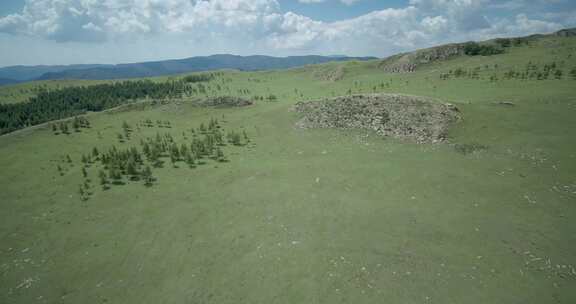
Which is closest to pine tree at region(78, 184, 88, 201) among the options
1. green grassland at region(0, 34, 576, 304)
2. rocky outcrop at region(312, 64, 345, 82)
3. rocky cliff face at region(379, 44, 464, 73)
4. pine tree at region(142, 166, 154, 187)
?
green grassland at region(0, 34, 576, 304)

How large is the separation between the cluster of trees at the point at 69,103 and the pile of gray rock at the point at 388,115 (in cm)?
5190

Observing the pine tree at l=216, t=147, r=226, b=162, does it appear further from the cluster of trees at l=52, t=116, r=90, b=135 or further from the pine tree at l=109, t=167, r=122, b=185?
the cluster of trees at l=52, t=116, r=90, b=135

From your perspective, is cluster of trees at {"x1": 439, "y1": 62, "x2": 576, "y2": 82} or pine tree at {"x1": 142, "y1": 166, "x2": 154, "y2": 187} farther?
cluster of trees at {"x1": 439, "y1": 62, "x2": 576, "y2": 82}

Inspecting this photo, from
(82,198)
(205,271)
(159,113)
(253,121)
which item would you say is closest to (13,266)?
(82,198)

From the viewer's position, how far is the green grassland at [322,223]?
34.8ft

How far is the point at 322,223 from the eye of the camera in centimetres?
1430

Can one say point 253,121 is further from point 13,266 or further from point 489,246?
point 489,246

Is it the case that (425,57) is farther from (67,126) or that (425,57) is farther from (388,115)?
(67,126)

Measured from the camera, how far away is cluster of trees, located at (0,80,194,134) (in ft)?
184

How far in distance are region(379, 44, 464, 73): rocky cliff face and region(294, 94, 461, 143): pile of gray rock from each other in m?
39.8

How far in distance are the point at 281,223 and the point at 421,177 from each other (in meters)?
9.75

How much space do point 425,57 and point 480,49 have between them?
36.3ft

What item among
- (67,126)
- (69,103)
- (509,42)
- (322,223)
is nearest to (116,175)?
(322,223)

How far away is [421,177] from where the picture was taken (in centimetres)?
1808
